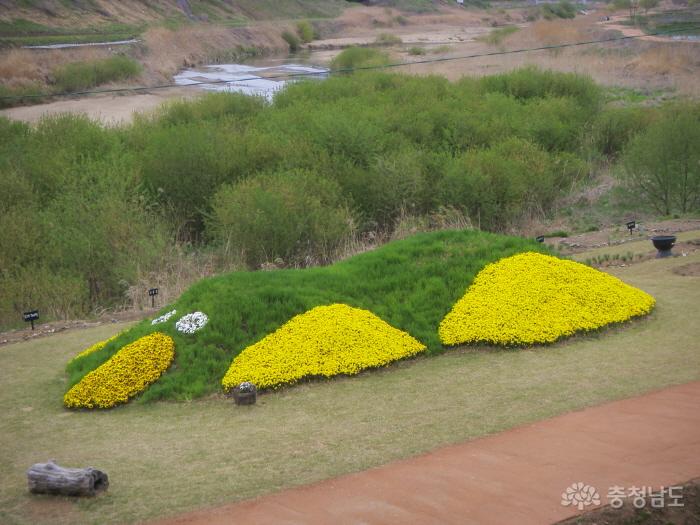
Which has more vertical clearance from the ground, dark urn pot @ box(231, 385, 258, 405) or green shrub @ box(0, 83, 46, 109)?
green shrub @ box(0, 83, 46, 109)

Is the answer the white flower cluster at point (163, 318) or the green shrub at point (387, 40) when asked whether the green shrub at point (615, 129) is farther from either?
the green shrub at point (387, 40)

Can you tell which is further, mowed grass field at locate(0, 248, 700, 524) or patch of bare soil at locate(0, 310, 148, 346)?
patch of bare soil at locate(0, 310, 148, 346)

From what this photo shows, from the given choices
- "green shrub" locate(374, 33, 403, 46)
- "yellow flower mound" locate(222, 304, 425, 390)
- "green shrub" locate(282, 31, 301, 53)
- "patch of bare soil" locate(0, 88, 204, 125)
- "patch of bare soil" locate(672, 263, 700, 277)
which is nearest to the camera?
"yellow flower mound" locate(222, 304, 425, 390)

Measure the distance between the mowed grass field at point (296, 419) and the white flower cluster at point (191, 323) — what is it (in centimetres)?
122

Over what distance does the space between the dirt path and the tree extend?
18438mm

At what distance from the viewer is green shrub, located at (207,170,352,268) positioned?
20422mm

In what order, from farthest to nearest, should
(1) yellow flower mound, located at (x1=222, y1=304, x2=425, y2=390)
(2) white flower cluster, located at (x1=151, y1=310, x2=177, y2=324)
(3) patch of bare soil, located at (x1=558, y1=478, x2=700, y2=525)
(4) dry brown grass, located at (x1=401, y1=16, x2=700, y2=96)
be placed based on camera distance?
1. (4) dry brown grass, located at (x1=401, y1=16, x2=700, y2=96)
2. (2) white flower cluster, located at (x1=151, y1=310, x2=177, y2=324)
3. (1) yellow flower mound, located at (x1=222, y1=304, x2=425, y2=390)
4. (3) patch of bare soil, located at (x1=558, y1=478, x2=700, y2=525)

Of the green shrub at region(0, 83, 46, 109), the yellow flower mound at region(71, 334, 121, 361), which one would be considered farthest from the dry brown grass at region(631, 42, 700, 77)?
the yellow flower mound at region(71, 334, 121, 361)

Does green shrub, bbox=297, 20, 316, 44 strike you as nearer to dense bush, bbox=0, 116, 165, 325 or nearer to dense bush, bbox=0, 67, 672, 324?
dense bush, bbox=0, 67, 672, 324

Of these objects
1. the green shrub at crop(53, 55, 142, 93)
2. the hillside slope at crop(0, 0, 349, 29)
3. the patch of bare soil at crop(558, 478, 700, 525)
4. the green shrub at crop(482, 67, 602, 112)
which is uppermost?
the hillside slope at crop(0, 0, 349, 29)

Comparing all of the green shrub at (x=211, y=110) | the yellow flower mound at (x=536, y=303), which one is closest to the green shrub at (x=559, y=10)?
the green shrub at (x=211, y=110)

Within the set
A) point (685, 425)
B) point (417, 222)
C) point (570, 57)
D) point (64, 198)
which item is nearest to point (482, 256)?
point (685, 425)

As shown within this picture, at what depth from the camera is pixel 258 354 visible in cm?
1093

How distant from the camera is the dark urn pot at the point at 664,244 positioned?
656 inches
